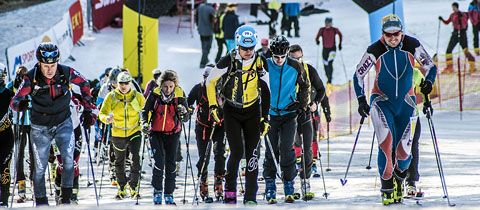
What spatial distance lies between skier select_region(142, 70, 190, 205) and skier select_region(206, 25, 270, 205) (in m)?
1.40

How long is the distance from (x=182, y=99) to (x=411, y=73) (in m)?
2.93

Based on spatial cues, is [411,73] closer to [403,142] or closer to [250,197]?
[403,142]

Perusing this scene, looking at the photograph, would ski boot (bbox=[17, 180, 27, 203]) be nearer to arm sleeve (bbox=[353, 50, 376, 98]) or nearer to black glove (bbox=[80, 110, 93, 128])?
black glove (bbox=[80, 110, 93, 128])

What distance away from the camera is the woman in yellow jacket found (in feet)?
33.3

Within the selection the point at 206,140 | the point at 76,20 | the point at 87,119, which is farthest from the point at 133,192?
the point at 76,20

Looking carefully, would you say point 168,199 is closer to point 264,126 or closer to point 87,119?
point 87,119

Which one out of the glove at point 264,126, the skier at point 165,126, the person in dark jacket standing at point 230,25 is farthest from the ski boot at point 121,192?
the person in dark jacket standing at point 230,25

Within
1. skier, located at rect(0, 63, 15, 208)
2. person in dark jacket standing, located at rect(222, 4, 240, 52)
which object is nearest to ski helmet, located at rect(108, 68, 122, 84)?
skier, located at rect(0, 63, 15, 208)

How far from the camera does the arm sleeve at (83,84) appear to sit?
8.46 meters

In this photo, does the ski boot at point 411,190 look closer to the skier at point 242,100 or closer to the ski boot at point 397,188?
the ski boot at point 397,188

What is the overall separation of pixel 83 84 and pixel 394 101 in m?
3.32

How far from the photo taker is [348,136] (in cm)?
1595

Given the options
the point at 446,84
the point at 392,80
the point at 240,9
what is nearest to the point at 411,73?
the point at 392,80

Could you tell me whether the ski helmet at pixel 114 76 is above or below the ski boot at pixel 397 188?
above
